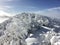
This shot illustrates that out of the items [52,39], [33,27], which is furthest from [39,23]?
[52,39]

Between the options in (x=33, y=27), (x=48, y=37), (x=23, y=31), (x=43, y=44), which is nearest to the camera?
(x=43, y=44)

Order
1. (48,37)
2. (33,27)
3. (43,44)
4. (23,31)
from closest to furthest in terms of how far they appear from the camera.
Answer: (43,44)
(48,37)
(23,31)
(33,27)

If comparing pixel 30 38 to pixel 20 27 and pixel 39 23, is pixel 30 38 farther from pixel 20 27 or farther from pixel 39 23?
pixel 39 23

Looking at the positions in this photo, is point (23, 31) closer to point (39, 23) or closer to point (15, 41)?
point (15, 41)

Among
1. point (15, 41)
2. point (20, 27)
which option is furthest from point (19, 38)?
point (20, 27)

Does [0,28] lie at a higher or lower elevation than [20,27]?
lower

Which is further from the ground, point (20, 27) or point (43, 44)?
point (20, 27)

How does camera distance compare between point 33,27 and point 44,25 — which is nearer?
point 33,27

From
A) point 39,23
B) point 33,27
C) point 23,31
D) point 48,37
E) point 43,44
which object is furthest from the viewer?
point 39,23

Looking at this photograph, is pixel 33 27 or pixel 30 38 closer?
pixel 30 38
